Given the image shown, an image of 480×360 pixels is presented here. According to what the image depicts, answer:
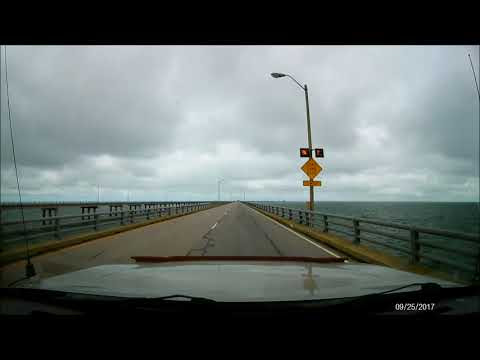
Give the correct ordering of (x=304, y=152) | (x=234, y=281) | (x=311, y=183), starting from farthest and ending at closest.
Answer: (x=304, y=152)
(x=311, y=183)
(x=234, y=281)

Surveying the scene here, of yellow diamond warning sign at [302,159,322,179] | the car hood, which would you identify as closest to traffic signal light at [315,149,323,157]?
yellow diamond warning sign at [302,159,322,179]

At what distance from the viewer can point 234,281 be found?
3.06 meters

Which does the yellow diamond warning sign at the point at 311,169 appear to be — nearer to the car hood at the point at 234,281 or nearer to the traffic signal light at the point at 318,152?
the traffic signal light at the point at 318,152

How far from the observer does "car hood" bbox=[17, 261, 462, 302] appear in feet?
8.40

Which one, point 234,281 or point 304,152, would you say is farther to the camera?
point 304,152

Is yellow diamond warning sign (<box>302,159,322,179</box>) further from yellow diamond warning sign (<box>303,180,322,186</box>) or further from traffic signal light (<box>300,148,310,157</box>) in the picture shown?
traffic signal light (<box>300,148,310,157</box>)

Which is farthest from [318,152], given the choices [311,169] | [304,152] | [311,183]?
[311,183]

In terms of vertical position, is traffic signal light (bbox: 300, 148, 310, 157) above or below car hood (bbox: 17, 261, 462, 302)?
above

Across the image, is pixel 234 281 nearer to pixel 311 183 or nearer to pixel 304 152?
pixel 311 183

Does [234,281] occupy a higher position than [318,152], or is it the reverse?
[318,152]
